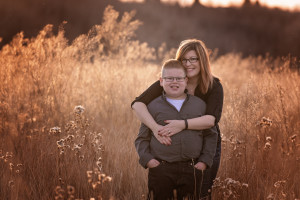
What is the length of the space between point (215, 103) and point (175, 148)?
1.78 feet

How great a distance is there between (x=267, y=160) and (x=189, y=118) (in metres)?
1.34

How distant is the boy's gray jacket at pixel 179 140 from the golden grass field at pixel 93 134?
31 centimetres

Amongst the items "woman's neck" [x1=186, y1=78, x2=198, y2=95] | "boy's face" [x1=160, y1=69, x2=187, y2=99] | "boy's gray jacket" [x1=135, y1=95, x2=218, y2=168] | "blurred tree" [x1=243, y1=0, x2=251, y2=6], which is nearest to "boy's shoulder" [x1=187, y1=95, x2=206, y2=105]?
"boy's gray jacket" [x1=135, y1=95, x2=218, y2=168]

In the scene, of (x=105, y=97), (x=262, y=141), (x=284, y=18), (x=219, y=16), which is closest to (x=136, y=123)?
(x=105, y=97)

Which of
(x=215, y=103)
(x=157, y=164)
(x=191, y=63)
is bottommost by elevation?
(x=157, y=164)

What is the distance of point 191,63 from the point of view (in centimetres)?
270

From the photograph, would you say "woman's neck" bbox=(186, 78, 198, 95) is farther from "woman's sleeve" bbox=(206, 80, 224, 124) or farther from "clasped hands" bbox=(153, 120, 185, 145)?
"clasped hands" bbox=(153, 120, 185, 145)

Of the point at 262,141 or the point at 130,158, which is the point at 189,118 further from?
the point at 262,141

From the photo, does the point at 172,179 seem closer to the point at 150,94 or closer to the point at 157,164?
the point at 157,164

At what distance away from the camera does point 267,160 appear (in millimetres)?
3268

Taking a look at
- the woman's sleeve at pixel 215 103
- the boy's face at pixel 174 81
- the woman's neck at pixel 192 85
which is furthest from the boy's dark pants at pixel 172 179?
the woman's neck at pixel 192 85

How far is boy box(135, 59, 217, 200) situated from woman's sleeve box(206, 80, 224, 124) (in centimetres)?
6

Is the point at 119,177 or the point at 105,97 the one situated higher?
the point at 105,97

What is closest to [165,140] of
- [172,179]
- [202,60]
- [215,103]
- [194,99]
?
[172,179]
